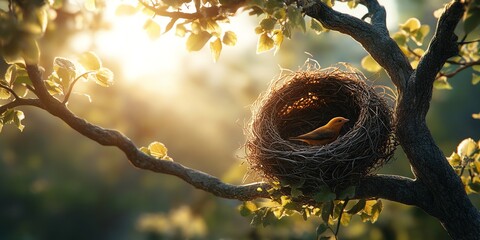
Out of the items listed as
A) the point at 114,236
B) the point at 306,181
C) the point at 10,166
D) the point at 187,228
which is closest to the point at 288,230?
the point at 187,228

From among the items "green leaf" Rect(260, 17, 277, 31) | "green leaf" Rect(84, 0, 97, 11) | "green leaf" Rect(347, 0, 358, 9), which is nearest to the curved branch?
"green leaf" Rect(84, 0, 97, 11)

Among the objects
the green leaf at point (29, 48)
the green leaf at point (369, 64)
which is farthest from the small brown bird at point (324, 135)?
the green leaf at point (29, 48)

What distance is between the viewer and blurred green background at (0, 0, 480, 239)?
34.6 feet

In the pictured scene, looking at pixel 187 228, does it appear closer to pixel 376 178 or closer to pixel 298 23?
pixel 376 178

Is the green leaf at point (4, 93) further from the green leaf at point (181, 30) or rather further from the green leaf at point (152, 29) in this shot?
the green leaf at point (181, 30)

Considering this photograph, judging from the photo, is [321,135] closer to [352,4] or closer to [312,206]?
[312,206]

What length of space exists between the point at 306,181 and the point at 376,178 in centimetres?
35

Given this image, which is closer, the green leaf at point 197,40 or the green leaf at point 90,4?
the green leaf at point 90,4

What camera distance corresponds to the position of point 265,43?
9.76 ft

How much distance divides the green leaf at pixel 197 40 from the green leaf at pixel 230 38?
0.32 ft

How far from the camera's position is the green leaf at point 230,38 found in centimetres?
301

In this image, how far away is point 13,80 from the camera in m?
2.69

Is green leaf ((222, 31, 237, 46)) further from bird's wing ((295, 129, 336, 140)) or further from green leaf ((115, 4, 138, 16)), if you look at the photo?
bird's wing ((295, 129, 336, 140))

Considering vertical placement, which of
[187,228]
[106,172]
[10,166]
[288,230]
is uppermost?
[288,230]
